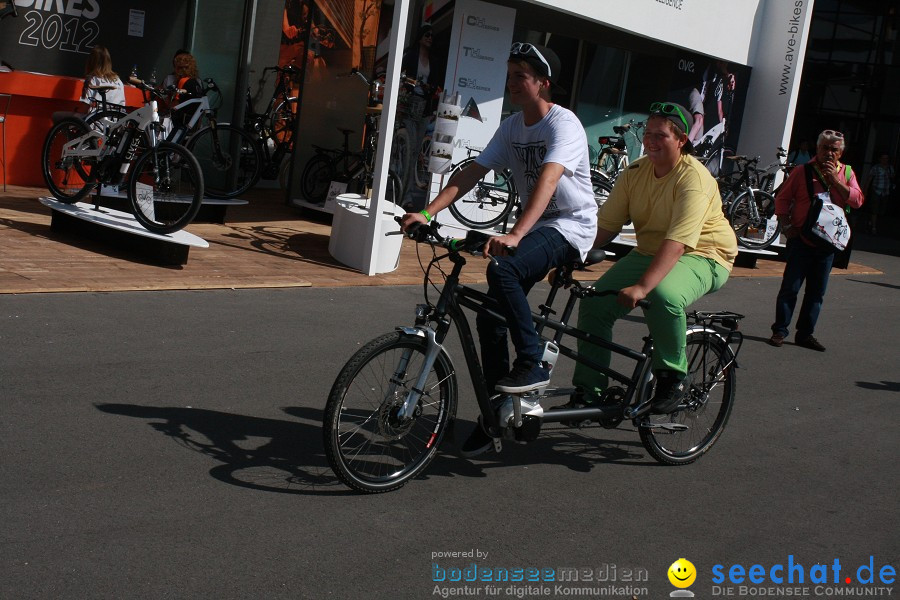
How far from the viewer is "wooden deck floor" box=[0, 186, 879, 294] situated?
8.00 meters

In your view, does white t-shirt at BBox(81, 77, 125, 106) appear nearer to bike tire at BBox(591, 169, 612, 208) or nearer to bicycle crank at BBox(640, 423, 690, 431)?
bike tire at BBox(591, 169, 612, 208)

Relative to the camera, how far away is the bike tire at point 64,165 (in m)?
10.1

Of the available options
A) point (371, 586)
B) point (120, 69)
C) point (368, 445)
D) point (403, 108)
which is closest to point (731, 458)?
point (368, 445)

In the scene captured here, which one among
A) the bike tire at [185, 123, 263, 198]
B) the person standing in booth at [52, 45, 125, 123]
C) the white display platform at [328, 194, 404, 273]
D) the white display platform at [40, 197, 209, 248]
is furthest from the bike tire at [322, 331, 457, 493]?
the person standing in booth at [52, 45, 125, 123]

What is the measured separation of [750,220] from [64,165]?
9765 mm

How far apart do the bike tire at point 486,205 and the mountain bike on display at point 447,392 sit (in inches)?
314

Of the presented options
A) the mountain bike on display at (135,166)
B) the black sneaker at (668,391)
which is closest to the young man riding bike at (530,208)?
the black sneaker at (668,391)

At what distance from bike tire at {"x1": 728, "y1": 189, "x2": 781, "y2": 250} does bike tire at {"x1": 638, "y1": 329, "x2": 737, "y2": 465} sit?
32.8ft

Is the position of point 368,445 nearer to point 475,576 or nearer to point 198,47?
point 475,576

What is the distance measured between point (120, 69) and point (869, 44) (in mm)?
24090

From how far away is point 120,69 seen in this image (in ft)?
46.0

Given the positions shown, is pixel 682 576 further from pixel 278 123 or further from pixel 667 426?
pixel 278 123

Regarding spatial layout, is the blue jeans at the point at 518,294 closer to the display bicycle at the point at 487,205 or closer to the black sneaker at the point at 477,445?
the black sneaker at the point at 477,445

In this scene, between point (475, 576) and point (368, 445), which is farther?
point (368, 445)
